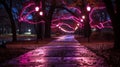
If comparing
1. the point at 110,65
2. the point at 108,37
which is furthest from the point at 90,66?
the point at 108,37

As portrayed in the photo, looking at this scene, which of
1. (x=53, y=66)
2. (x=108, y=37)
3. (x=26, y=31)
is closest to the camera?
(x=53, y=66)

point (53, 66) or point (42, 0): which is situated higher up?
point (42, 0)

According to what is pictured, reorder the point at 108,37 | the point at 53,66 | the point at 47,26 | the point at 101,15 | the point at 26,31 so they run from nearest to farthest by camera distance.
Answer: the point at 53,66, the point at 108,37, the point at 47,26, the point at 101,15, the point at 26,31

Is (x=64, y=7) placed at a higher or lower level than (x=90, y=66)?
higher

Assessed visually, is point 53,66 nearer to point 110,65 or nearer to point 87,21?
point 110,65

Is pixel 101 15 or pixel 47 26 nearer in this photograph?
pixel 47 26

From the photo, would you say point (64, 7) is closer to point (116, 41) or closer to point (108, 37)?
point (108, 37)

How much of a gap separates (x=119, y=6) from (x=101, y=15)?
58988mm

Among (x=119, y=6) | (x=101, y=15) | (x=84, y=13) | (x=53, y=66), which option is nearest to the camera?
(x=53, y=66)

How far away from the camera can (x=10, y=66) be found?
1633 cm

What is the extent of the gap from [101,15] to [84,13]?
81.0ft

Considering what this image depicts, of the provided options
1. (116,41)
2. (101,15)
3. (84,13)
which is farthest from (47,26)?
(116,41)

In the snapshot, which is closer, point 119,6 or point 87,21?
point 119,6

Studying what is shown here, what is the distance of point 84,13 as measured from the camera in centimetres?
6162
